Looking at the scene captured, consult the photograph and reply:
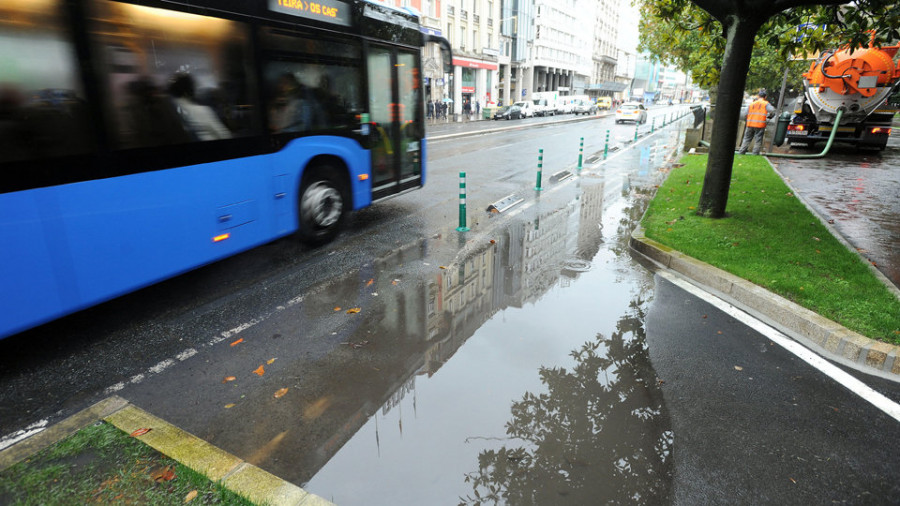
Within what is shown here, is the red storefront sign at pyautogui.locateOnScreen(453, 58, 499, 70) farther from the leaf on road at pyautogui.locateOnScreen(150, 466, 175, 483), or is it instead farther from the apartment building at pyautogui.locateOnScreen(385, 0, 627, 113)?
the leaf on road at pyautogui.locateOnScreen(150, 466, 175, 483)

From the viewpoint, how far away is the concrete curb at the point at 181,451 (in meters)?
2.78

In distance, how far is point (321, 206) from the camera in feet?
23.8

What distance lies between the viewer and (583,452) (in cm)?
326

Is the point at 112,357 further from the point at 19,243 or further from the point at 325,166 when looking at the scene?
the point at 325,166

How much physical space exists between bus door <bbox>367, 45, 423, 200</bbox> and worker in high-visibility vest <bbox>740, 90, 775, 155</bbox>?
11.5 meters

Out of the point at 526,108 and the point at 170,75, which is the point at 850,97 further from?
the point at 526,108

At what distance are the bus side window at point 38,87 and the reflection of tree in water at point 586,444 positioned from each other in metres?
4.18

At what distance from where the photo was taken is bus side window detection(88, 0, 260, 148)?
4.42 meters

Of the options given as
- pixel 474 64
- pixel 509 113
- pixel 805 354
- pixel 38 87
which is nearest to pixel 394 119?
pixel 38 87

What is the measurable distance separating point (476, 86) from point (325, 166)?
5737cm

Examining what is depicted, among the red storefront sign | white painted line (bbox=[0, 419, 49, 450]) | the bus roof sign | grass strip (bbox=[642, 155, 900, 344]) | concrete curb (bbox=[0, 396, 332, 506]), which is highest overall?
the red storefront sign

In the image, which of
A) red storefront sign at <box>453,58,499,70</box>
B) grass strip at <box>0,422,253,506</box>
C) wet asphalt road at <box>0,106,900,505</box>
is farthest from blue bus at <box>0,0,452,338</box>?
red storefront sign at <box>453,58,499,70</box>

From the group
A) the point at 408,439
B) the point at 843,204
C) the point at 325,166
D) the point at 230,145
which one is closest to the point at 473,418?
the point at 408,439

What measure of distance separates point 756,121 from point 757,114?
47cm
